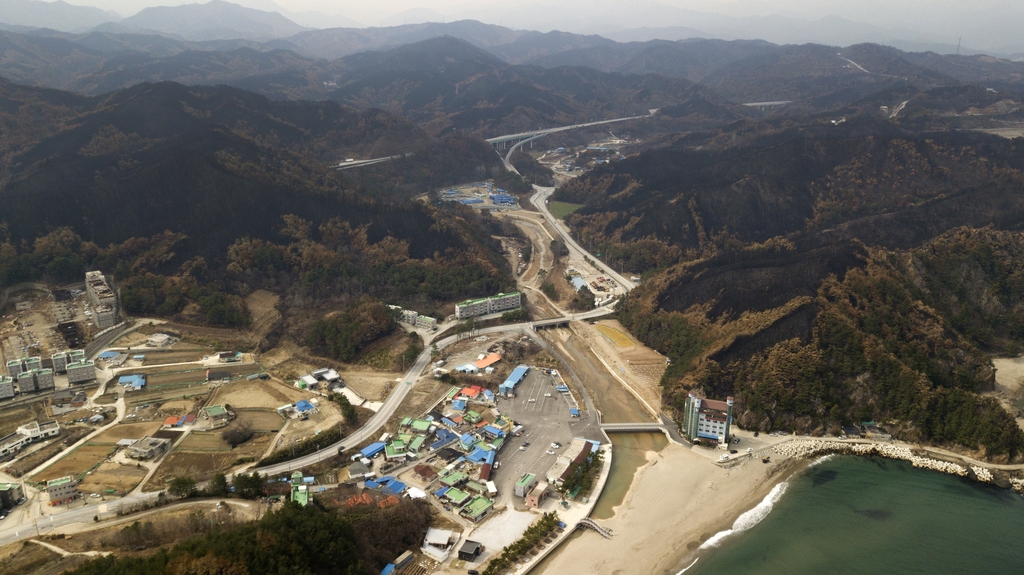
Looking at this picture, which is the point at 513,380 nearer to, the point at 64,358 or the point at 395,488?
the point at 395,488

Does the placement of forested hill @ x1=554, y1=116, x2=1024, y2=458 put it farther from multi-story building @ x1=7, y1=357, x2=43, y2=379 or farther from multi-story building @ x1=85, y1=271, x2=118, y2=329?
multi-story building @ x1=7, y1=357, x2=43, y2=379

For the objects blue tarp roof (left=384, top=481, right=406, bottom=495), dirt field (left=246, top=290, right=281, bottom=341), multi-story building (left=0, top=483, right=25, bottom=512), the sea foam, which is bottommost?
the sea foam

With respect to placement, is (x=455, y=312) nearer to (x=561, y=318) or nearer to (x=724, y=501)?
(x=561, y=318)

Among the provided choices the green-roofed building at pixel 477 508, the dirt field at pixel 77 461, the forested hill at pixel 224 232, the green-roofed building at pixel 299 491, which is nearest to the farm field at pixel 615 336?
the forested hill at pixel 224 232

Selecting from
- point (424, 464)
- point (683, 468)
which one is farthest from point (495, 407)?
point (683, 468)

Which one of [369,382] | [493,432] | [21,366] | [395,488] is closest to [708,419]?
[493,432]

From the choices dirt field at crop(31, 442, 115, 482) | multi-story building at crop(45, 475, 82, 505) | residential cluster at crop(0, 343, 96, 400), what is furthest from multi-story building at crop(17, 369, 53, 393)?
multi-story building at crop(45, 475, 82, 505)

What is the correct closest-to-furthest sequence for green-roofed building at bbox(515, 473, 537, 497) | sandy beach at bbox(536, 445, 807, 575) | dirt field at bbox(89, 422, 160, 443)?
Result: sandy beach at bbox(536, 445, 807, 575) → green-roofed building at bbox(515, 473, 537, 497) → dirt field at bbox(89, 422, 160, 443)
